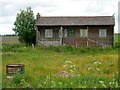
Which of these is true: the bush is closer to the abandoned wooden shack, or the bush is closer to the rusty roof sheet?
the abandoned wooden shack

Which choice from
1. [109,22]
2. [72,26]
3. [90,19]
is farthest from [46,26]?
[109,22]

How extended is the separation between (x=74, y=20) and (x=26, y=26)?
25.5 feet

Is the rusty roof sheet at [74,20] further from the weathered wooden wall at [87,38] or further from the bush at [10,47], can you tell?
the bush at [10,47]

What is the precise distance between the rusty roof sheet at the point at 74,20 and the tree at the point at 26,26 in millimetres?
2703

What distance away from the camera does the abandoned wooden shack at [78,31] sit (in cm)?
2839

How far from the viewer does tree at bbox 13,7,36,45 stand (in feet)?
104

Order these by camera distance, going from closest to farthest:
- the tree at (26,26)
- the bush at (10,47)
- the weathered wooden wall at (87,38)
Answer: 1. the bush at (10,47)
2. the weathered wooden wall at (87,38)
3. the tree at (26,26)

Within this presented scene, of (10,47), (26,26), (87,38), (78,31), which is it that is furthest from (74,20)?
(10,47)

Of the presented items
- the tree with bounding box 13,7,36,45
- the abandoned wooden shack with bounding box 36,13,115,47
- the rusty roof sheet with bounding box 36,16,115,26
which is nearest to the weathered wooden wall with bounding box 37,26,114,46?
the abandoned wooden shack with bounding box 36,13,115,47

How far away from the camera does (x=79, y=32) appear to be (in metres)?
29.1

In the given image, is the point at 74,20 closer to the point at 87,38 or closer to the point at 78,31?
Result: the point at 78,31

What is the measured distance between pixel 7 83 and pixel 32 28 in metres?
25.9

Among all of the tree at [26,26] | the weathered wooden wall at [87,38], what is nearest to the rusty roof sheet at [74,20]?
the weathered wooden wall at [87,38]

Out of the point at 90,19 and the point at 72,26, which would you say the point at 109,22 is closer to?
the point at 90,19
